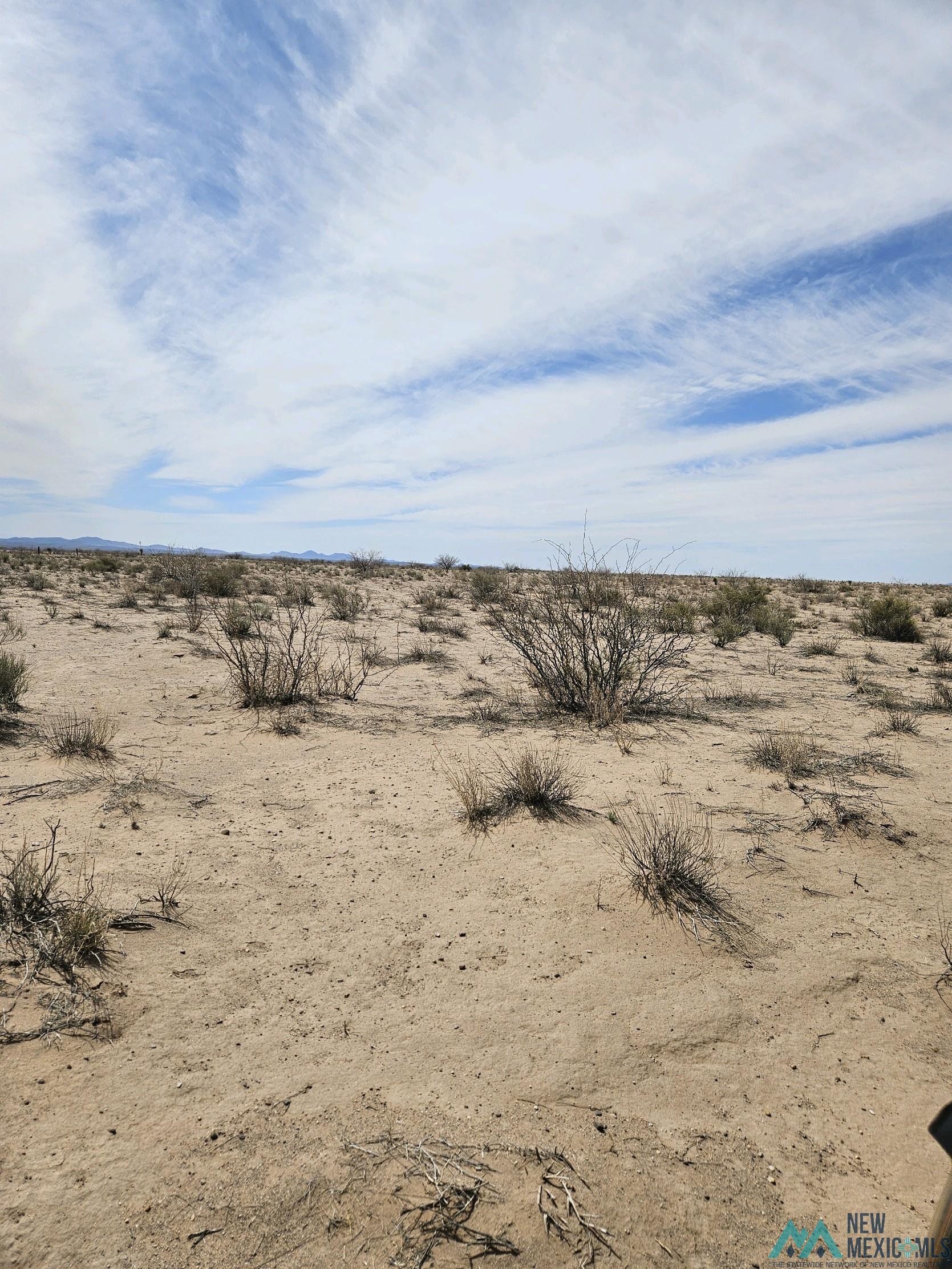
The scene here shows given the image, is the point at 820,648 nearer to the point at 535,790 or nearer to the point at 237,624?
the point at 535,790

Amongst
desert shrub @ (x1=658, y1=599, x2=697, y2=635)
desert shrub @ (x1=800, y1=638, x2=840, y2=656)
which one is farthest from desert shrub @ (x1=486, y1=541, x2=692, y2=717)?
desert shrub @ (x1=800, y1=638, x2=840, y2=656)

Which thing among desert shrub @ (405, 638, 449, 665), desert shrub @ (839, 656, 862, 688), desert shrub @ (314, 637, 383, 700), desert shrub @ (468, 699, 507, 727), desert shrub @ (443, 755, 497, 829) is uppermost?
desert shrub @ (839, 656, 862, 688)

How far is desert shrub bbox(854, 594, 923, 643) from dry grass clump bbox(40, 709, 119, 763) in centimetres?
1372

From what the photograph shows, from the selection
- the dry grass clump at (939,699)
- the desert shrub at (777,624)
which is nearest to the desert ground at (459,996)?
the dry grass clump at (939,699)

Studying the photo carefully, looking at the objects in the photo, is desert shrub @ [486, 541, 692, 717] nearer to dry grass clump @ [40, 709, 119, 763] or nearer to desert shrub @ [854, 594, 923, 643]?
dry grass clump @ [40, 709, 119, 763]

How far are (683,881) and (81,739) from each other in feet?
16.0

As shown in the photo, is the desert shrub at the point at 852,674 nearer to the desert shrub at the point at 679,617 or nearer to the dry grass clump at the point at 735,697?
the dry grass clump at the point at 735,697

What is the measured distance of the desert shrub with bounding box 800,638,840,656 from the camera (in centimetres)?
1168

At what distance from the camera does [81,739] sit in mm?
5762

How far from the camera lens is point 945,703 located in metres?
7.81

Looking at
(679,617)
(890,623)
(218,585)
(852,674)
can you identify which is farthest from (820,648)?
(218,585)

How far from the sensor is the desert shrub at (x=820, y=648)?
1168cm

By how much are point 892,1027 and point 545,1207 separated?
171 centimetres

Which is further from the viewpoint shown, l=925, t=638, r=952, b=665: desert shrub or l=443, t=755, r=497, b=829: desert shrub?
l=925, t=638, r=952, b=665: desert shrub
